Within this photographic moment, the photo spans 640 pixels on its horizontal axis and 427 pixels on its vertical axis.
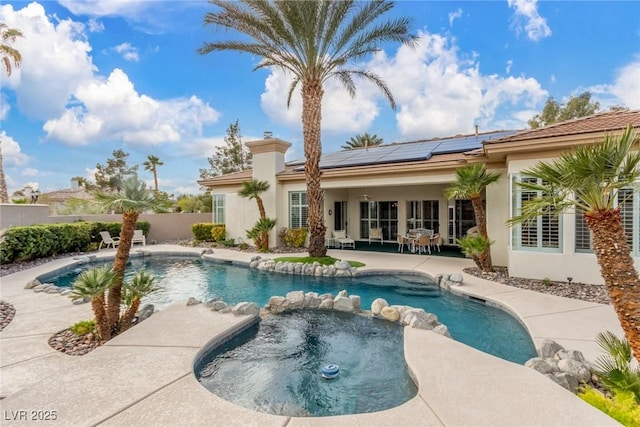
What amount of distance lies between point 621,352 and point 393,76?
44.6 feet

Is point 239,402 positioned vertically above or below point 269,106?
below

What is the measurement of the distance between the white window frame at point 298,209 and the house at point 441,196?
54 millimetres

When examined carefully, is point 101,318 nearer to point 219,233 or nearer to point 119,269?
point 119,269

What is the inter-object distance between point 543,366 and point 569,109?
1416 inches

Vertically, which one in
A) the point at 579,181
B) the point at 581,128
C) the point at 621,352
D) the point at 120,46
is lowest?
the point at 621,352

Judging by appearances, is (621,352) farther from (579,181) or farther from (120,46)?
(120,46)

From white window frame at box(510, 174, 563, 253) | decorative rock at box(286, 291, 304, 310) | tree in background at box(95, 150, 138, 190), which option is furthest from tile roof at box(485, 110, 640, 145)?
tree in background at box(95, 150, 138, 190)

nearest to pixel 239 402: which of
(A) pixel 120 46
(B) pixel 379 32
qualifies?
(B) pixel 379 32

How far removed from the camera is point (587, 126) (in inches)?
345

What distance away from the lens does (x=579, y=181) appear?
3.66 m

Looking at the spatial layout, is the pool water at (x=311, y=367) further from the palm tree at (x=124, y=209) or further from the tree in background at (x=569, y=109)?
the tree in background at (x=569, y=109)

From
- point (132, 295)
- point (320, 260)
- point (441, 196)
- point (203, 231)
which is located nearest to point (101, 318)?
point (132, 295)

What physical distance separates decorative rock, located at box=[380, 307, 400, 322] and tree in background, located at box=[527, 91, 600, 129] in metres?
31.6

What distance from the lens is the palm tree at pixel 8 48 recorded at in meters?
19.3
